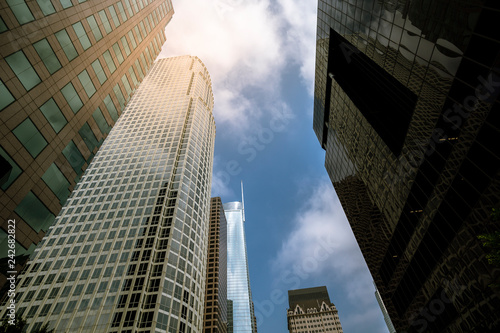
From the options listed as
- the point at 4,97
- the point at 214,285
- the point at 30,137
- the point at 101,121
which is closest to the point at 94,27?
the point at 101,121

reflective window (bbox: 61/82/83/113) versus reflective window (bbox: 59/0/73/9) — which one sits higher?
reflective window (bbox: 59/0/73/9)

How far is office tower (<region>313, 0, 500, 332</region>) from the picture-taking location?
62.1 feet

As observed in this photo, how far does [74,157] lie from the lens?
22.4 meters

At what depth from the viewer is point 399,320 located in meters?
38.2

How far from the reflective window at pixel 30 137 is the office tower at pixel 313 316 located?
176m

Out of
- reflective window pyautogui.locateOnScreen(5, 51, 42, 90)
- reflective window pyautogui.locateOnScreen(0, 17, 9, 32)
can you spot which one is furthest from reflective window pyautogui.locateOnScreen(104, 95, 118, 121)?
reflective window pyautogui.locateOnScreen(0, 17, 9, 32)

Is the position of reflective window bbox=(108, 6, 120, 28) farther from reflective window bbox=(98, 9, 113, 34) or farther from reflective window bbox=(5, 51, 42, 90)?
reflective window bbox=(5, 51, 42, 90)

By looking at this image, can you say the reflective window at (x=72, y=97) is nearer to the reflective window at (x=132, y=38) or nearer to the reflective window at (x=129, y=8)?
the reflective window at (x=132, y=38)

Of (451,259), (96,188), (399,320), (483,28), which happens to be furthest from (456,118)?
(96,188)

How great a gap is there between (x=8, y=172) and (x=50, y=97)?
6.29 meters

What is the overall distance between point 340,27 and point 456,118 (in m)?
24.4

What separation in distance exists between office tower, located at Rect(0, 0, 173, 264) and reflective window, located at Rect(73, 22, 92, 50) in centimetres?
9

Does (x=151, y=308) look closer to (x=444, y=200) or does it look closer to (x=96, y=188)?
(x=96, y=188)

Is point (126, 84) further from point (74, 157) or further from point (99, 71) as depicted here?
point (74, 157)
